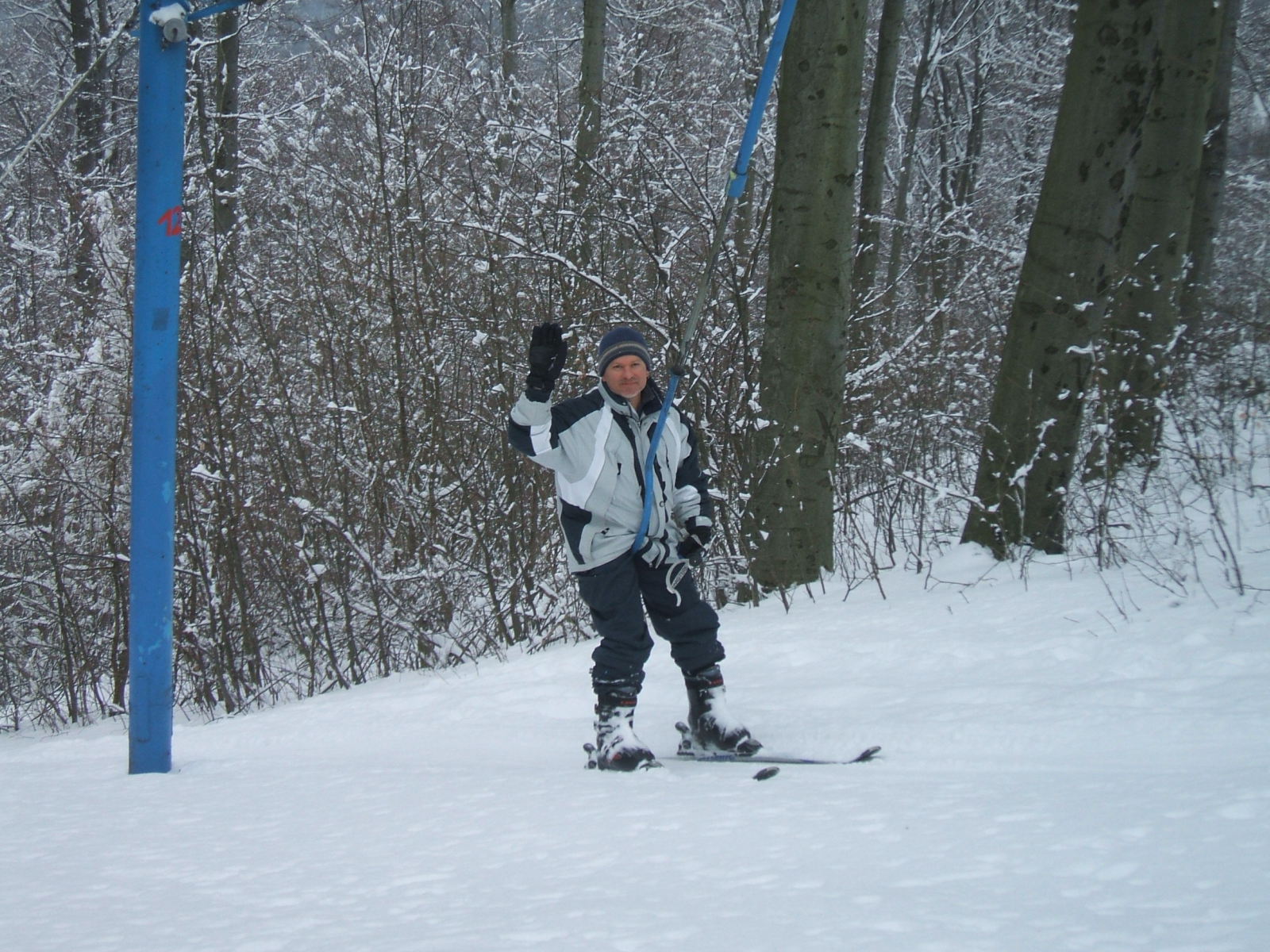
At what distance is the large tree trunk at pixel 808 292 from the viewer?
659 cm

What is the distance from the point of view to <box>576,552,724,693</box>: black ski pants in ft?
14.0

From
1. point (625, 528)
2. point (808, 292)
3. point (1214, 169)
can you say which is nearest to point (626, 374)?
point (625, 528)

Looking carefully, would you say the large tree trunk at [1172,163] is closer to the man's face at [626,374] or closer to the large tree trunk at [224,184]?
the man's face at [626,374]

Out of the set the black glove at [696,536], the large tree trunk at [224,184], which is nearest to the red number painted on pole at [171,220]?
the black glove at [696,536]

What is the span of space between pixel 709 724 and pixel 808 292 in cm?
324

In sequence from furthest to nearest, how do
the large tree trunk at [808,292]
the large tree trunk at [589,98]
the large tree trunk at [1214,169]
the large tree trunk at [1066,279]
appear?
the large tree trunk at [1214,169], the large tree trunk at [589,98], the large tree trunk at [808,292], the large tree trunk at [1066,279]

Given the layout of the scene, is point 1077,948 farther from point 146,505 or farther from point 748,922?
point 146,505

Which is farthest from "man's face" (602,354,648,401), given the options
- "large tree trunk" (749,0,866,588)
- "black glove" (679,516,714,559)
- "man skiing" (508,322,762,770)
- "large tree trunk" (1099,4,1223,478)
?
"large tree trunk" (1099,4,1223,478)

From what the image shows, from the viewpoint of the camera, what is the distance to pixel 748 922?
229cm

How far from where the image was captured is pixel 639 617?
14.1 feet

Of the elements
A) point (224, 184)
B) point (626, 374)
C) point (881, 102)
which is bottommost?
point (626, 374)

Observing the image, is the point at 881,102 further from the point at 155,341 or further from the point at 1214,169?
the point at 155,341

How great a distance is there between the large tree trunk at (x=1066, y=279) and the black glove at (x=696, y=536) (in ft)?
8.75

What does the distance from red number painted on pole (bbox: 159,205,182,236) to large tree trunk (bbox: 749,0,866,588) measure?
3635 mm
